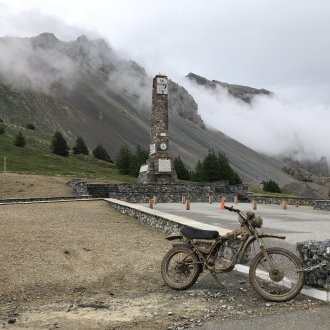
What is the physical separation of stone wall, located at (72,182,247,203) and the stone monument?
12.1 ft

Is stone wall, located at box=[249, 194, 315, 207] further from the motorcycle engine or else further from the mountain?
the mountain

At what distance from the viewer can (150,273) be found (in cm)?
1030

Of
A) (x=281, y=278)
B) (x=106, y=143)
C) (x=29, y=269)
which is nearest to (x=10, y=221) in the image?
(x=29, y=269)

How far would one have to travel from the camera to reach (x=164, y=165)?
5103cm

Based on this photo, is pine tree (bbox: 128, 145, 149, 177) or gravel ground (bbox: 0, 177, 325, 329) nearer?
→ gravel ground (bbox: 0, 177, 325, 329)

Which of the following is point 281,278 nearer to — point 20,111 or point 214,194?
point 214,194

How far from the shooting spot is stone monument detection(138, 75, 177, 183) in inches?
2005

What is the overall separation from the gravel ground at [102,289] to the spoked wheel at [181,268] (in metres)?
0.17

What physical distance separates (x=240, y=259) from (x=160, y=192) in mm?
37400

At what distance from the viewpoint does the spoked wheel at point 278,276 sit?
7.57 m

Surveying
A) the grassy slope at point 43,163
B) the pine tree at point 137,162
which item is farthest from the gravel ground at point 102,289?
the pine tree at point 137,162

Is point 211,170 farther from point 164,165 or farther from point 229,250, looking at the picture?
point 229,250

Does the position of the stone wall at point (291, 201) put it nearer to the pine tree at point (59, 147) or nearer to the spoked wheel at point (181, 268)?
the spoked wheel at point (181, 268)

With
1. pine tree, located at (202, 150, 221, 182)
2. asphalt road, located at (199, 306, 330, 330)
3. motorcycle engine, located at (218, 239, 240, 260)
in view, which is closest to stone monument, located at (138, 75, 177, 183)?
pine tree, located at (202, 150, 221, 182)
